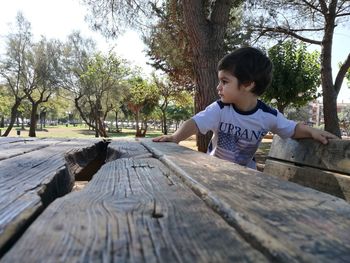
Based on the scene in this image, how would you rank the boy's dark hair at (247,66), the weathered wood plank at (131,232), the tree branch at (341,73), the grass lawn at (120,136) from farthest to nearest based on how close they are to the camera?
1. the grass lawn at (120,136)
2. the tree branch at (341,73)
3. the boy's dark hair at (247,66)
4. the weathered wood plank at (131,232)

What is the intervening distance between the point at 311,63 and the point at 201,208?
2280cm

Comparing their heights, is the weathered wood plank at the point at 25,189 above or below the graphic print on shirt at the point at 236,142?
below

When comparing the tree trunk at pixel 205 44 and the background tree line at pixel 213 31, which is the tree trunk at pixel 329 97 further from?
the tree trunk at pixel 205 44

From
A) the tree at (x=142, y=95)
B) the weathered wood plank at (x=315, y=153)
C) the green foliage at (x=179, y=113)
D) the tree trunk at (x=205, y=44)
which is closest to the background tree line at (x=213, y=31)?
the tree trunk at (x=205, y=44)

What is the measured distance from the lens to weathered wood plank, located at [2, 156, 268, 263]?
622mm

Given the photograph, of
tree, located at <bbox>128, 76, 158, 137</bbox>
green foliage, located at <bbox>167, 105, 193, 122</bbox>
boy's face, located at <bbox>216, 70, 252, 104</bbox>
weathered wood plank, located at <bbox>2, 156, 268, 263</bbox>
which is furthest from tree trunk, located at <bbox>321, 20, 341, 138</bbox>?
green foliage, located at <bbox>167, 105, 193, 122</bbox>

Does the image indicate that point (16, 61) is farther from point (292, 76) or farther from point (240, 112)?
point (240, 112)

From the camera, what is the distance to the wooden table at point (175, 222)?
63cm

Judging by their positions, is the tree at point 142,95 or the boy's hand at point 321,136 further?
the tree at point 142,95

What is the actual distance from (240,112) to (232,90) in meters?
0.16

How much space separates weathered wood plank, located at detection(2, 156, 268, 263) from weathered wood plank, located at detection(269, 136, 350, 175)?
1.15 meters

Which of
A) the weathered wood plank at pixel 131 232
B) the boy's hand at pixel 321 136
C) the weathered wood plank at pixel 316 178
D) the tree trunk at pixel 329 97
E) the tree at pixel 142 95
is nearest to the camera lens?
Result: the weathered wood plank at pixel 131 232

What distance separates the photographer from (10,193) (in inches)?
42.9

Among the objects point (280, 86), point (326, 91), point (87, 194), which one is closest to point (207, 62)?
point (326, 91)
